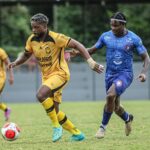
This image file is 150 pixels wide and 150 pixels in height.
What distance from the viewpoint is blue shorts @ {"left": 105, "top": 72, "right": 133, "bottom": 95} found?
11594 mm

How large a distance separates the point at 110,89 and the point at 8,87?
2252cm

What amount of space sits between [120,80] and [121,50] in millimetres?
557

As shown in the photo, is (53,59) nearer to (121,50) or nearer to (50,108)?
(50,108)

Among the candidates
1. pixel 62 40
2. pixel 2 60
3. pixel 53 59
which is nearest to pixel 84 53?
pixel 62 40

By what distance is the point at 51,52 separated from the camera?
36.5 feet

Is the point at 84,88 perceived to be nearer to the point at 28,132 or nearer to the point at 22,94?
the point at 22,94

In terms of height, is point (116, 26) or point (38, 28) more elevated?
point (38, 28)

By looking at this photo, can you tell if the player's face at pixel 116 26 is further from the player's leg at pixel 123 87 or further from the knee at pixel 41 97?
the knee at pixel 41 97

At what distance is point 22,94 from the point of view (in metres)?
33.9

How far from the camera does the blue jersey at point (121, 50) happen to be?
38.5ft

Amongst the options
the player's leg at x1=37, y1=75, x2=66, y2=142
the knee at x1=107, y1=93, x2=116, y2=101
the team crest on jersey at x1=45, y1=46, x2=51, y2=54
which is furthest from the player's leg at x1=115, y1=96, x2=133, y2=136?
the team crest on jersey at x1=45, y1=46, x2=51, y2=54

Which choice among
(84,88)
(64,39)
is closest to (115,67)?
(64,39)

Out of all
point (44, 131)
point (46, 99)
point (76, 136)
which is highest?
point (46, 99)

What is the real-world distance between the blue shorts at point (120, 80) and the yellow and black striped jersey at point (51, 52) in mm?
1022
